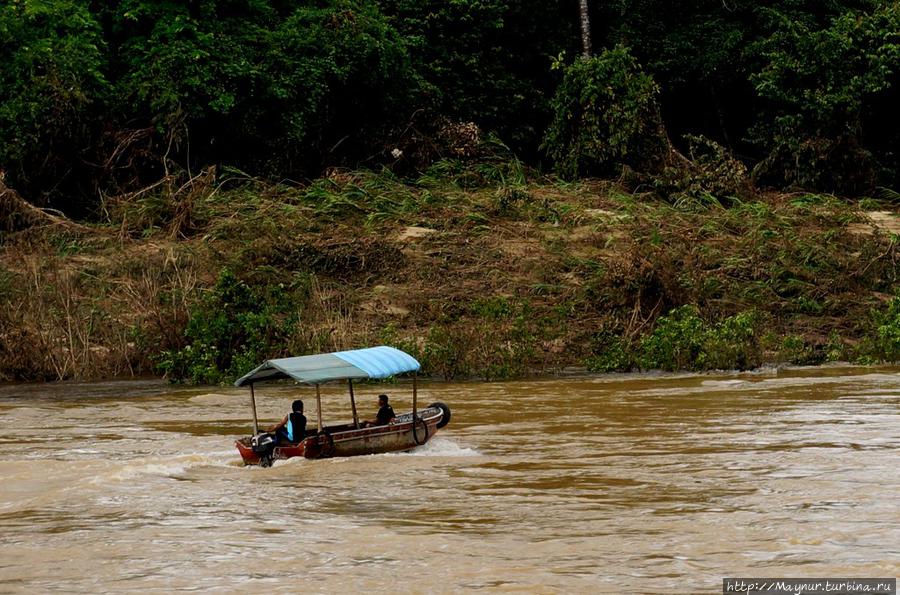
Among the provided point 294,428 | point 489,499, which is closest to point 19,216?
point 294,428

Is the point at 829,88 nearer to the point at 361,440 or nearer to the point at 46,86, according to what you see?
the point at 46,86

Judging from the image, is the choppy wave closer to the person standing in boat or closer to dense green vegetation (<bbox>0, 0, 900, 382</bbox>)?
the person standing in boat

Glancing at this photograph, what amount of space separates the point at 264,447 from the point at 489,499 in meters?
3.06

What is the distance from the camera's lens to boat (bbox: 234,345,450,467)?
13.4 meters

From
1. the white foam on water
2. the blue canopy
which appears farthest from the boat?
the white foam on water

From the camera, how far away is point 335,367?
13.9 m

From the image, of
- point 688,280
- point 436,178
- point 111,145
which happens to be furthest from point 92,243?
point 688,280

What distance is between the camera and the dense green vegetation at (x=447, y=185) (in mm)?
21969

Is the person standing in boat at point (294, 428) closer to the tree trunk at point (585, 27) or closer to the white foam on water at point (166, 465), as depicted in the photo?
the white foam on water at point (166, 465)

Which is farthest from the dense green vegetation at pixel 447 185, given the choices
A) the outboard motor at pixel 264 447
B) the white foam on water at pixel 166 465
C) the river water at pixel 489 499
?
A: the outboard motor at pixel 264 447

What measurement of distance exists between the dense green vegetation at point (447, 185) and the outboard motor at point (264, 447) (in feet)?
25.6

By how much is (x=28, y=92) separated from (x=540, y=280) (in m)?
11.6

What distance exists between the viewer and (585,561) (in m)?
8.75

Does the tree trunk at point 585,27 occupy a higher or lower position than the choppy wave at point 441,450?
higher
